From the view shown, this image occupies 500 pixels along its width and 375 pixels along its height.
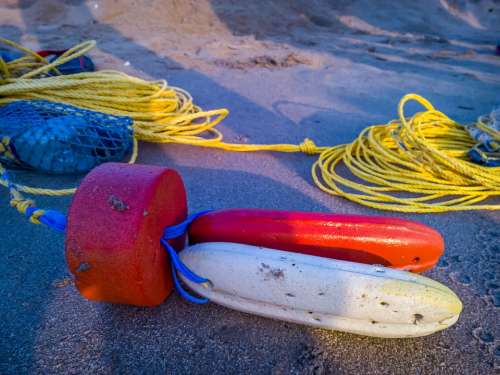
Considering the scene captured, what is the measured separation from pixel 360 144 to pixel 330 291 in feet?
5.36

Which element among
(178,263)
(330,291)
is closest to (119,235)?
(178,263)

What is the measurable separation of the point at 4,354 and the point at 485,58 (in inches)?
312

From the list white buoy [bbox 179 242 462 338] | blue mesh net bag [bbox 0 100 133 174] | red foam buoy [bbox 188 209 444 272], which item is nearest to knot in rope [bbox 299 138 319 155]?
blue mesh net bag [bbox 0 100 133 174]

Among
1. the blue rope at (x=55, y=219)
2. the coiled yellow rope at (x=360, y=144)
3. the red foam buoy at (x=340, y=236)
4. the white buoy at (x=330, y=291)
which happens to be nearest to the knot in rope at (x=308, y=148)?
the coiled yellow rope at (x=360, y=144)

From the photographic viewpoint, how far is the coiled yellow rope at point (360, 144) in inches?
78.0

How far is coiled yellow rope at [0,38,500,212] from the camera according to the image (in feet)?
6.50

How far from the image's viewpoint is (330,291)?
979mm

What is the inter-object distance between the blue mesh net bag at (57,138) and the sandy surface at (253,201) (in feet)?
0.43

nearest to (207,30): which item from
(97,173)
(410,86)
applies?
(410,86)

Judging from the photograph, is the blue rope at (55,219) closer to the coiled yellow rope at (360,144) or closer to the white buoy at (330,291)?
the white buoy at (330,291)

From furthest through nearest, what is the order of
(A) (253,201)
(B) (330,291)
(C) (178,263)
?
(A) (253,201), (C) (178,263), (B) (330,291)

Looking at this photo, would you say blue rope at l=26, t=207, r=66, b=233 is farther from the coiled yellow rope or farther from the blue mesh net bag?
the blue mesh net bag

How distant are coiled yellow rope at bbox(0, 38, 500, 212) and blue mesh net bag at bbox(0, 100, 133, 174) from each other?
0.59 ft

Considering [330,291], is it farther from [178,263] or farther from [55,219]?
[55,219]
